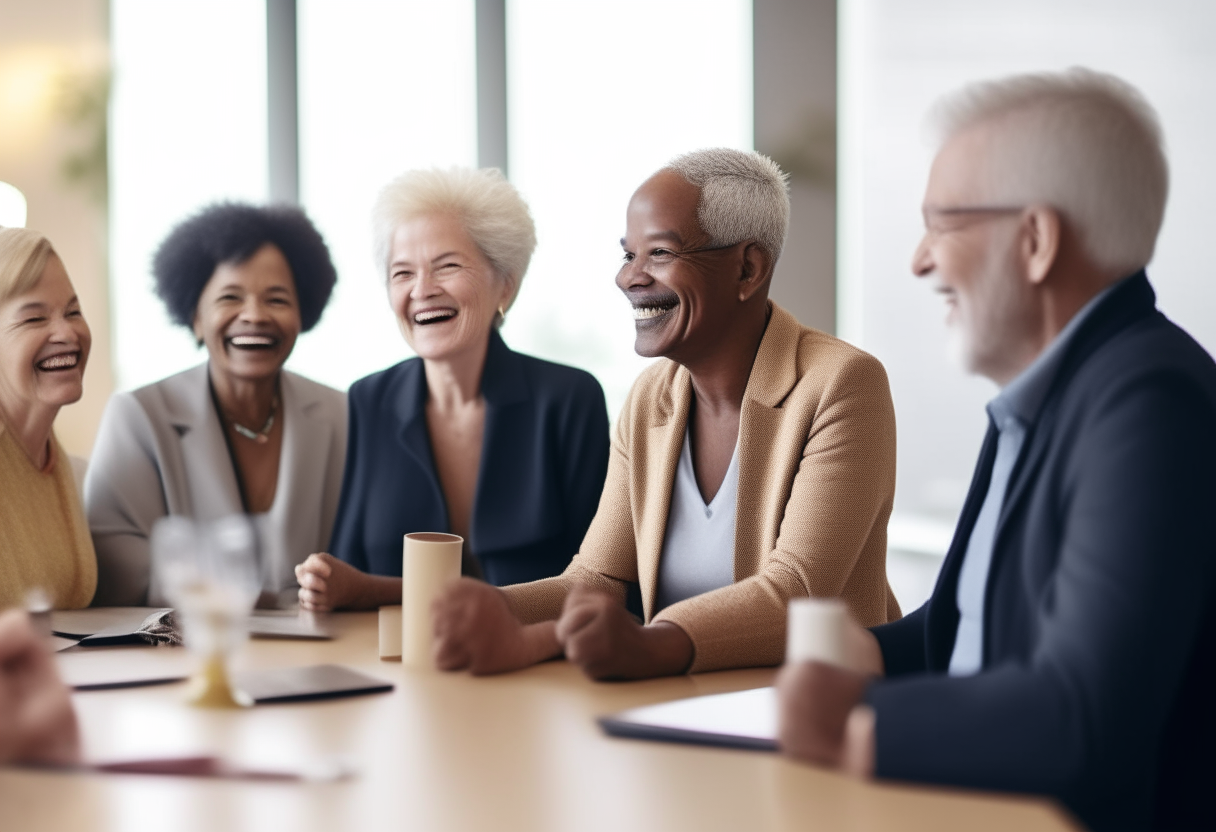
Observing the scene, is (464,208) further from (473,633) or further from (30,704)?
(30,704)

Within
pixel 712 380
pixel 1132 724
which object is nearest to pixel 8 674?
pixel 1132 724

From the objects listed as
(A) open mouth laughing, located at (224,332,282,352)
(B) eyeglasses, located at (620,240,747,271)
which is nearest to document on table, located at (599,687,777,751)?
(B) eyeglasses, located at (620,240,747,271)

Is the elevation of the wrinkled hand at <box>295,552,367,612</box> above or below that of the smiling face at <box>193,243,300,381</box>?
below

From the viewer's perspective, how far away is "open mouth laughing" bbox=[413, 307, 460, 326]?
112 inches

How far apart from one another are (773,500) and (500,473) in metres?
0.81

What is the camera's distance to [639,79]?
5555 millimetres

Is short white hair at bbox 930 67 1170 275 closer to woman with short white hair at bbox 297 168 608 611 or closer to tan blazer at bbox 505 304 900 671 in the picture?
tan blazer at bbox 505 304 900 671

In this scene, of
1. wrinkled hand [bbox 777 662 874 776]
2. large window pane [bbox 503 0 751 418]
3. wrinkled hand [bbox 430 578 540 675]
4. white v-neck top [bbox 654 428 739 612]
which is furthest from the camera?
large window pane [bbox 503 0 751 418]

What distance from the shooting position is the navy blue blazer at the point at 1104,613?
1173 mm

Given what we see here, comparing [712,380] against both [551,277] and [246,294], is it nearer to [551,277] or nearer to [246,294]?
[246,294]

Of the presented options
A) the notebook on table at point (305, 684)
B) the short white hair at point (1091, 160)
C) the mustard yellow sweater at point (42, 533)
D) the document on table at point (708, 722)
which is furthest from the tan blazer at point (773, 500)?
the mustard yellow sweater at point (42, 533)

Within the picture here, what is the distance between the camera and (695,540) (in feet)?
7.60

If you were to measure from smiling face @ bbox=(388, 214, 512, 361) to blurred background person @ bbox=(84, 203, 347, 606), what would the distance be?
1.32 ft

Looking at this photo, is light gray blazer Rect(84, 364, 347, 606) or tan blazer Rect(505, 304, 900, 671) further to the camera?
light gray blazer Rect(84, 364, 347, 606)
